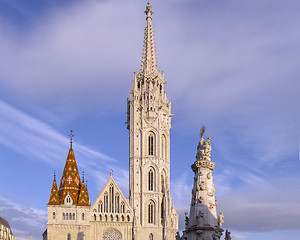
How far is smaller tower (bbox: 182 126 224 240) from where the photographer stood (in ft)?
100

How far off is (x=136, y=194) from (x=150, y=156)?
17.7ft

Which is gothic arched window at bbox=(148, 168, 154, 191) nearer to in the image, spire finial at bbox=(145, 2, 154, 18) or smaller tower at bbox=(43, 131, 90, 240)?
smaller tower at bbox=(43, 131, 90, 240)

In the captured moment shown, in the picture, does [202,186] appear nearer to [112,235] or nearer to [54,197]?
[112,235]

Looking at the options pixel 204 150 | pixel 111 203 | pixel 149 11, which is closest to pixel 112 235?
pixel 111 203

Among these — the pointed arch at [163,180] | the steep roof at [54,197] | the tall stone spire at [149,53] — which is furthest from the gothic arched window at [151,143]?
the steep roof at [54,197]

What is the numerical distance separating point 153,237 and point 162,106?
→ 711 inches

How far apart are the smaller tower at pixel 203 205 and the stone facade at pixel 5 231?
59764 mm

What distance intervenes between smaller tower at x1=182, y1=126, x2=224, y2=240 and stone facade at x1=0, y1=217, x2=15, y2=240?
59.8m

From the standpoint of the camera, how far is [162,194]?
64688mm

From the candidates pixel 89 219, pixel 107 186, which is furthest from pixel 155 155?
pixel 89 219

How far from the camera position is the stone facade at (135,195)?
60.8 metres

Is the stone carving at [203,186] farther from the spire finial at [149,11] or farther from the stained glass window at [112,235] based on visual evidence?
the spire finial at [149,11]

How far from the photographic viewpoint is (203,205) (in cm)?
3125

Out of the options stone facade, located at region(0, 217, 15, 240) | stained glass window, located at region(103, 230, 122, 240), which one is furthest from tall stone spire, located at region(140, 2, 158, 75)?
stone facade, located at region(0, 217, 15, 240)
